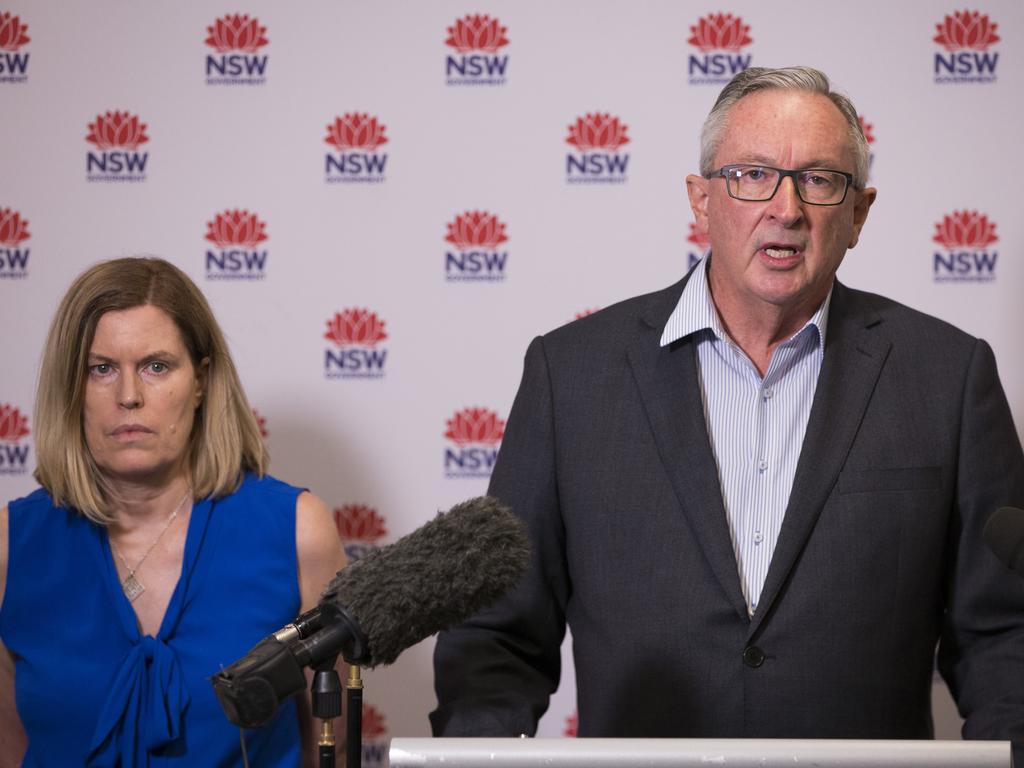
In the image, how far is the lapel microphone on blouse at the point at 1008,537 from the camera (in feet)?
4.00

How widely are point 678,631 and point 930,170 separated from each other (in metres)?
1.58

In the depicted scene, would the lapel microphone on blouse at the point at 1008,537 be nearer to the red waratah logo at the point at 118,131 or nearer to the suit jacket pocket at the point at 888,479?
the suit jacket pocket at the point at 888,479

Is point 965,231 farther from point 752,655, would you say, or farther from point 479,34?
point 752,655

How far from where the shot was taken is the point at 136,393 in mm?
2305

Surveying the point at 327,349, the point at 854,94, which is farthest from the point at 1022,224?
the point at 327,349

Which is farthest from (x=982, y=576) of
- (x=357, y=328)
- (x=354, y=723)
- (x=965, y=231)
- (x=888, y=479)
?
(x=357, y=328)

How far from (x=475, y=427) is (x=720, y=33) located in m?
1.12

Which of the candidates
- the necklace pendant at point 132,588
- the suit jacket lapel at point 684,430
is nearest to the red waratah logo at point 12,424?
the necklace pendant at point 132,588

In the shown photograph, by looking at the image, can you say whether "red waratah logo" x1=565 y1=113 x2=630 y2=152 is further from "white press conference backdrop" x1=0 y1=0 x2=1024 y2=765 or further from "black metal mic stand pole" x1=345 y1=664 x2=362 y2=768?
"black metal mic stand pole" x1=345 y1=664 x2=362 y2=768

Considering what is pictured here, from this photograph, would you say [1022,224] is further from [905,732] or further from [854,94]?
[905,732]

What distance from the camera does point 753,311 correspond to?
1959 millimetres

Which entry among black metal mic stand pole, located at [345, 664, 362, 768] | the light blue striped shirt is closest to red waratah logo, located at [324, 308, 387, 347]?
the light blue striped shirt

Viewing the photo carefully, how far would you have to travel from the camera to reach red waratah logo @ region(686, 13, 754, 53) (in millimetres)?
2961

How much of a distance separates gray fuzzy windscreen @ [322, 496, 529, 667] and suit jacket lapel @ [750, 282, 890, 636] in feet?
1.82
